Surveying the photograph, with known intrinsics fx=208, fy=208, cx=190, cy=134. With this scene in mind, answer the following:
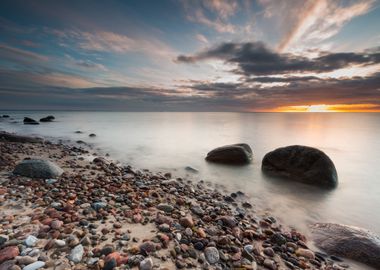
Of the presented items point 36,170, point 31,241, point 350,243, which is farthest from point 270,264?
point 36,170

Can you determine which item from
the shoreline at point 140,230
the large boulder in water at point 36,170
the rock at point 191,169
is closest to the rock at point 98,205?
the shoreline at point 140,230

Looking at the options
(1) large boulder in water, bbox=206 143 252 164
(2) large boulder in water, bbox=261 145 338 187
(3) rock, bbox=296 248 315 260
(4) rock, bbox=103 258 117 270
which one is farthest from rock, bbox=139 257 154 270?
(1) large boulder in water, bbox=206 143 252 164

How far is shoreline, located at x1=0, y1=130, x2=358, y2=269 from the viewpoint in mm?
3010

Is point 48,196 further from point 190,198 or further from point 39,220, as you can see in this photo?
point 190,198

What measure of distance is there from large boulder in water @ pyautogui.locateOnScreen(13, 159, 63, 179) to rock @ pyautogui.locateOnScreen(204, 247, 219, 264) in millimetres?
5073

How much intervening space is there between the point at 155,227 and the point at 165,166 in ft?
24.0

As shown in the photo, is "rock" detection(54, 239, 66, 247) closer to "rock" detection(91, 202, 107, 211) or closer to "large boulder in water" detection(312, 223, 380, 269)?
"rock" detection(91, 202, 107, 211)

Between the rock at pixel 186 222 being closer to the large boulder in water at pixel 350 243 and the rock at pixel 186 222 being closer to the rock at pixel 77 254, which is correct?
the rock at pixel 77 254

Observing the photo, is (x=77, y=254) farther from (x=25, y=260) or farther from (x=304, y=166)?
(x=304, y=166)

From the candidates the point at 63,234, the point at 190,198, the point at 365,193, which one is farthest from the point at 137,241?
the point at 365,193

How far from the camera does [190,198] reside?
6.11 metres

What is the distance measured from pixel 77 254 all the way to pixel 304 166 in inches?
364

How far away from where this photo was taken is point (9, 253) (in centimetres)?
264

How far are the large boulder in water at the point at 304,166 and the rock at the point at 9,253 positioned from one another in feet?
31.1
